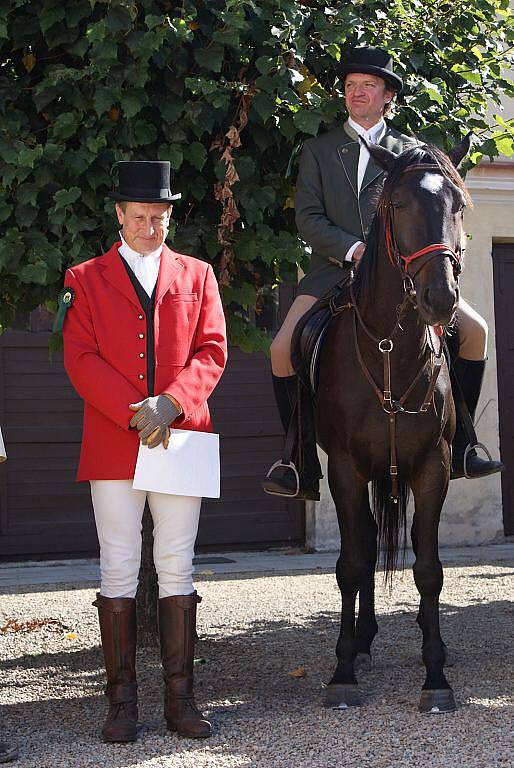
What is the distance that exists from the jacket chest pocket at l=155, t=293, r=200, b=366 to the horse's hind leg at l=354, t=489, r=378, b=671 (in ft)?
4.69

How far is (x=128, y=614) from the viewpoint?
4426 mm

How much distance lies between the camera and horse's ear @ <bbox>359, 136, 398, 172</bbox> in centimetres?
465

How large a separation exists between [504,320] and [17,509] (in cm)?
516

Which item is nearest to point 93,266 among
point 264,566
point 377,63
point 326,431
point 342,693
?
point 326,431

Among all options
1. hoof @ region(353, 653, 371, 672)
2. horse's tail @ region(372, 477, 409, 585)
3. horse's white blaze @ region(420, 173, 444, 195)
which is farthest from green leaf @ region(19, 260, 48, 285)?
hoof @ region(353, 653, 371, 672)

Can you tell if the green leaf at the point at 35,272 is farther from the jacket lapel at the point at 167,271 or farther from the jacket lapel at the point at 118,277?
→ the jacket lapel at the point at 167,271

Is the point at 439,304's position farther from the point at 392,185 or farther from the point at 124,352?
the point at 124,352

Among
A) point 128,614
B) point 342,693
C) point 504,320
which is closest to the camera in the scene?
point 128,614

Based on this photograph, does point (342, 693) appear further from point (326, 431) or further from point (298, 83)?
point (298, 83)

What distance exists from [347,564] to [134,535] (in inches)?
43.6

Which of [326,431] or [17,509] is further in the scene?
[17,509]

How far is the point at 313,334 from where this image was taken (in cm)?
531

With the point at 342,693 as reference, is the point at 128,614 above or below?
above

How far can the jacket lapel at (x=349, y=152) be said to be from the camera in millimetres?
5359
